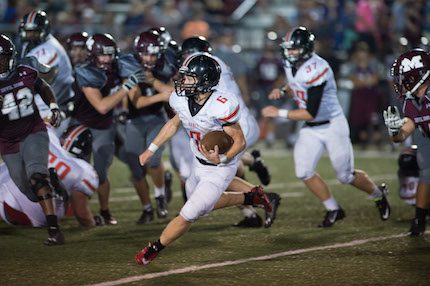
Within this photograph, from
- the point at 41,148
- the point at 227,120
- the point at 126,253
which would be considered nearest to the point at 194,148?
the point at 227,120

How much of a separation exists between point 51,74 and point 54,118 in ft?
4.92

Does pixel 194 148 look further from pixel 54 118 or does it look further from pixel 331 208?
pixel 331 208

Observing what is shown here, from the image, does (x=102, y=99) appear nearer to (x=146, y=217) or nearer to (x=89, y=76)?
(x=89, y=76)

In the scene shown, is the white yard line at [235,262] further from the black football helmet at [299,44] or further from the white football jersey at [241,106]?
the black football helmet at [299,44]

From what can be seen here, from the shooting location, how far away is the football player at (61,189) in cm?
705

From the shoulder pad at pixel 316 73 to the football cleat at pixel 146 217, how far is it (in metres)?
1.76

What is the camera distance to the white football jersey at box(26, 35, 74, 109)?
822 centimetres

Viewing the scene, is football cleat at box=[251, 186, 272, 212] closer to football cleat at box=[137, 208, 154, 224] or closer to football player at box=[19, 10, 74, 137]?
football cleat at box=[137, 208, 154, 224]

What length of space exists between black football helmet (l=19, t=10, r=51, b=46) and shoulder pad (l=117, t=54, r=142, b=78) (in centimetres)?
100

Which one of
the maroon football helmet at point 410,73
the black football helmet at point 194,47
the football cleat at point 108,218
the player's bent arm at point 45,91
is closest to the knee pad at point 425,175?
the maroon football helmet at point 410,73

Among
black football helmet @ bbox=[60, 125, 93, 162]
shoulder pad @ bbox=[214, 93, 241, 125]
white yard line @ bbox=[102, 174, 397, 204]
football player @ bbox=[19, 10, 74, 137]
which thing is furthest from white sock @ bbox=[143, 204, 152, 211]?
shoulder pad @ bbox=[214, 93, 241, 125]

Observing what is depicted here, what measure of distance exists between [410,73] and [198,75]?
1595 mm

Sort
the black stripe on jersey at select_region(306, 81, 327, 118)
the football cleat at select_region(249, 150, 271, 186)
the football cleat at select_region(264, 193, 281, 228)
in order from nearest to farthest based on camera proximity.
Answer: the football cleat at select_region(264, 193, 281, 228) → the black stripe on jersey at select_region(306, 81, 327, 118) → the football cleat at select_region(249, 150, 271, 186)

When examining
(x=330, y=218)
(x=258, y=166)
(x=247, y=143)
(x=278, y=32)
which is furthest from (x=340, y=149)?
(x=278, y=32)
